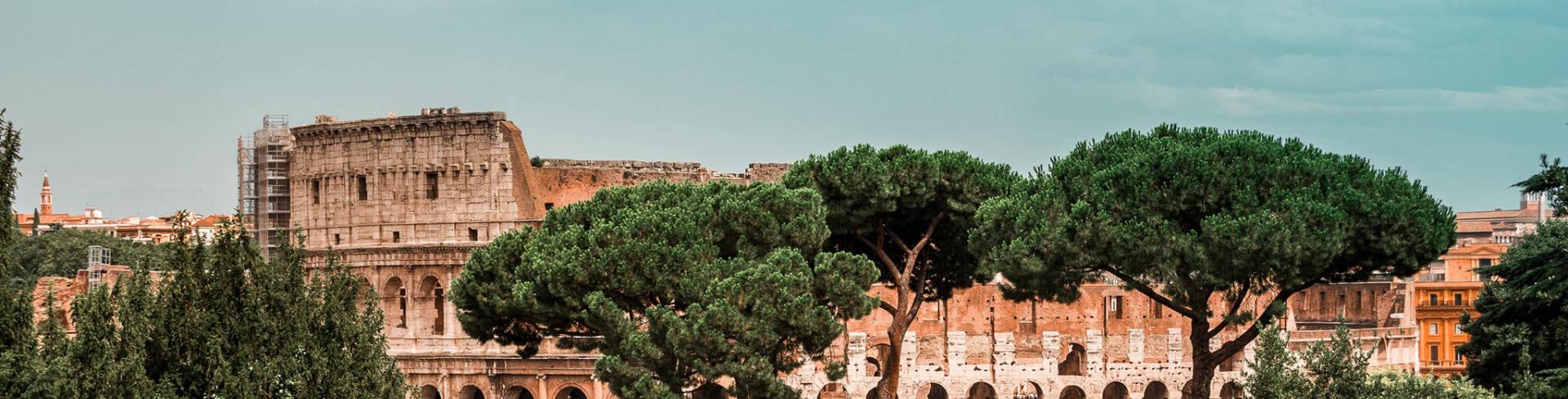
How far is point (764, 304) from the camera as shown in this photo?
30203 mm

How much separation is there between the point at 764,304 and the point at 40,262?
5711 centimetres

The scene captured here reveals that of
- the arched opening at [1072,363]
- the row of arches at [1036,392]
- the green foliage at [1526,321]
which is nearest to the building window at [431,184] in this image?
the row of arches at [1036,392]

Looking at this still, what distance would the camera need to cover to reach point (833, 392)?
55.2 m

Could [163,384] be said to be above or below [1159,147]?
below

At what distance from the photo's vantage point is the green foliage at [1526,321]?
27922mm

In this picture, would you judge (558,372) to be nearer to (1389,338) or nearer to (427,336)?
(427,336)

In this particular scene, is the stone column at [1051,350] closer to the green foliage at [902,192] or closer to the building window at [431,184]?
the building window at [431,184]

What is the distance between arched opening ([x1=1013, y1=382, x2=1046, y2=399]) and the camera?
5491cm

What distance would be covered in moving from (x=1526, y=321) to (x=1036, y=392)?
26.5 m

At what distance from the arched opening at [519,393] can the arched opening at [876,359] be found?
10515mm

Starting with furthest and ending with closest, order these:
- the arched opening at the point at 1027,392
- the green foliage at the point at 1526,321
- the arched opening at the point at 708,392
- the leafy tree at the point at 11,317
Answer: the arched opening at the point at 1027,392 < the arched opening at the point at 708,392 < the green foliage at the point at 1526,321 < the leafy tree at the point at 11,317

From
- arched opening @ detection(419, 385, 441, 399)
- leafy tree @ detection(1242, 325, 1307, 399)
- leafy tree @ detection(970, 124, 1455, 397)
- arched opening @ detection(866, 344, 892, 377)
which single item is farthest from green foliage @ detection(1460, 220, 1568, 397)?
arched opening @ detection(419, 385, 441, 399)

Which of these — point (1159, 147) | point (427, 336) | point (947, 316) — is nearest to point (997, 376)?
point (947, 316)

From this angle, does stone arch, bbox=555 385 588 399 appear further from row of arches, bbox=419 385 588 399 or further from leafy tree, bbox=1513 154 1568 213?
leafy tree, bbox=1513 154 1568 213
